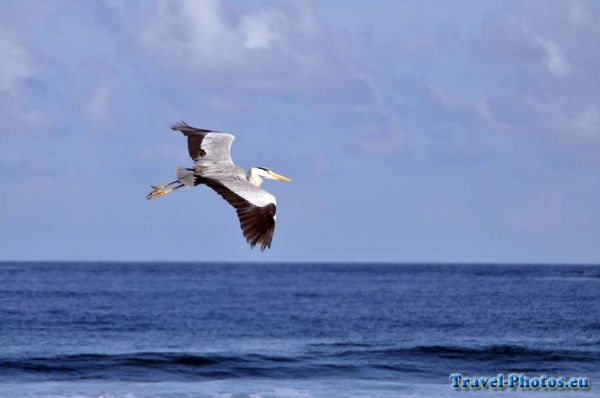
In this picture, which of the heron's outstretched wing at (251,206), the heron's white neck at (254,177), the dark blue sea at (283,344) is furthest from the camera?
the dark blue sea at (283,344)

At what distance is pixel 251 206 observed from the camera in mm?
14039

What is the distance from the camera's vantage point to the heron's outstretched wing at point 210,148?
15.8 m

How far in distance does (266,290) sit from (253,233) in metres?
75.4

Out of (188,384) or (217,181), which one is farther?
(188,384)

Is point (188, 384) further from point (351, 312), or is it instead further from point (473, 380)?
point (351, 312)

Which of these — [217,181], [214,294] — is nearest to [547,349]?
[217,181]

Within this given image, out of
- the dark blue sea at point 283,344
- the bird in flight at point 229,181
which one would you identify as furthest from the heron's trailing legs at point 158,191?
the dark blue sea at point 283,344

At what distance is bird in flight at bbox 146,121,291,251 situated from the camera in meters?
13.7

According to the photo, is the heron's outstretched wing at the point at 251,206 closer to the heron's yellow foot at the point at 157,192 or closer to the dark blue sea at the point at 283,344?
the heron's yellow foot at the point at 157,192

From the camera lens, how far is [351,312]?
197ft

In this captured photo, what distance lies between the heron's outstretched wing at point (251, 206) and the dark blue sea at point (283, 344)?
12.8 metres

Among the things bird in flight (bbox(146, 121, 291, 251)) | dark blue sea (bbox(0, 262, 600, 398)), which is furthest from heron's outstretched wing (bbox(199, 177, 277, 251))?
dark blue sea (bbox(0, 262, 600, 398))

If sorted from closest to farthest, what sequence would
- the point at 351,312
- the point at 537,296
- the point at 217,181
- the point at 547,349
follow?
the point at 217,181, the point at 547,349, the point at 351,312, the point at 537,296

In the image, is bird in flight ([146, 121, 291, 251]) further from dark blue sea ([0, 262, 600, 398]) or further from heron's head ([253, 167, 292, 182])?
dark blue sea ([0, 262, 600, 398])
